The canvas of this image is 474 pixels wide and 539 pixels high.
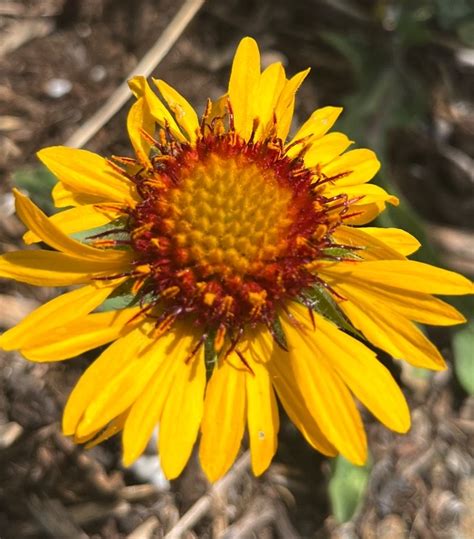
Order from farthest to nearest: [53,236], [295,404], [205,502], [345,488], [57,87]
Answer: [57,87] < [205,502] < [345,488] < [295,404] < [53,236]

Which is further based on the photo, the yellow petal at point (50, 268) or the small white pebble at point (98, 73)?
the small white pebble at point (98, 73)

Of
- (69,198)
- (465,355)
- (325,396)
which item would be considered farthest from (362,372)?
(465,355)

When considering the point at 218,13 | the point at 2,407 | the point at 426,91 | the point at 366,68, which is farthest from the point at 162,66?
the point at 2,407

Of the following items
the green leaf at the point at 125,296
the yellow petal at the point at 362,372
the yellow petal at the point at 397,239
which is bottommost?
the green leaf at the point at 125,296

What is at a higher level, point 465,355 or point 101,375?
point 465,355

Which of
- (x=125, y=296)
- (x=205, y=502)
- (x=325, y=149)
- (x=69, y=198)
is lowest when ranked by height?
(x=205, y=502)

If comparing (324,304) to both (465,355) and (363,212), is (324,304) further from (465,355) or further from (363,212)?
(465,355)

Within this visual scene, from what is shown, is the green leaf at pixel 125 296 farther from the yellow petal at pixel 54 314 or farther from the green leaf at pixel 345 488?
the green leaf at pixel 345 488

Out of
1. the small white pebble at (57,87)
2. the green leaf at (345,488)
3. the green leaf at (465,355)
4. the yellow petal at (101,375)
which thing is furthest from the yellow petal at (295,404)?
the small white pebble at (57,87)
